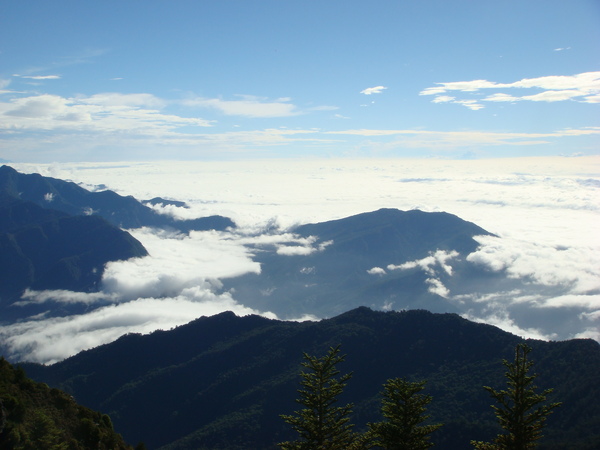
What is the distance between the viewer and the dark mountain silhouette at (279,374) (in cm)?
11988

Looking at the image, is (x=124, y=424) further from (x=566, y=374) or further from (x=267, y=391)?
(x=566, y=374)

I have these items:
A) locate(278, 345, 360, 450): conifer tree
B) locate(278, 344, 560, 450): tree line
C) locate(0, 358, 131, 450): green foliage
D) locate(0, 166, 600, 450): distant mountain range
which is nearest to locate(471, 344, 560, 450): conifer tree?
locate(278, 344, 560, 450): tree line

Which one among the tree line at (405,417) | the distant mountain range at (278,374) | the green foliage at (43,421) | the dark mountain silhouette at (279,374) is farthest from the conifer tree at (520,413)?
the dark mountain silhouette at (279,374)

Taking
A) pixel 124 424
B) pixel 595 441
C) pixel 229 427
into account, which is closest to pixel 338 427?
pixel 595 441

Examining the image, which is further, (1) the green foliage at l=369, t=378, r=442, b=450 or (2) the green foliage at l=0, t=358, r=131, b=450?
(2) the green foliage at l=0, t=358, r=131, b=450

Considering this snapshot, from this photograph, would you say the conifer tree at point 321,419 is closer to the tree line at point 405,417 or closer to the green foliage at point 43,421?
the tree line at point 405,417

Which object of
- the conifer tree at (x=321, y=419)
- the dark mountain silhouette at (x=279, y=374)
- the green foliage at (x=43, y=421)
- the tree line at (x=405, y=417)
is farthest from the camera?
the dark mountain silhouette at (x=279, y=374)

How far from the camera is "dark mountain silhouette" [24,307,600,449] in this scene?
393 ft

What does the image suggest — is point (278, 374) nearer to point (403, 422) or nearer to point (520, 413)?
point (403, 422)

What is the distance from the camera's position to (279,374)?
152 m

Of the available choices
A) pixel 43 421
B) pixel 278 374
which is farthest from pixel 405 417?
pixel 278 374

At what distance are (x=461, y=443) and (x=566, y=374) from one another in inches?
1603

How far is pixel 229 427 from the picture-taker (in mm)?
128375

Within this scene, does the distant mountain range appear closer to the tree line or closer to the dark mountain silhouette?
the dark mountain silhouette
